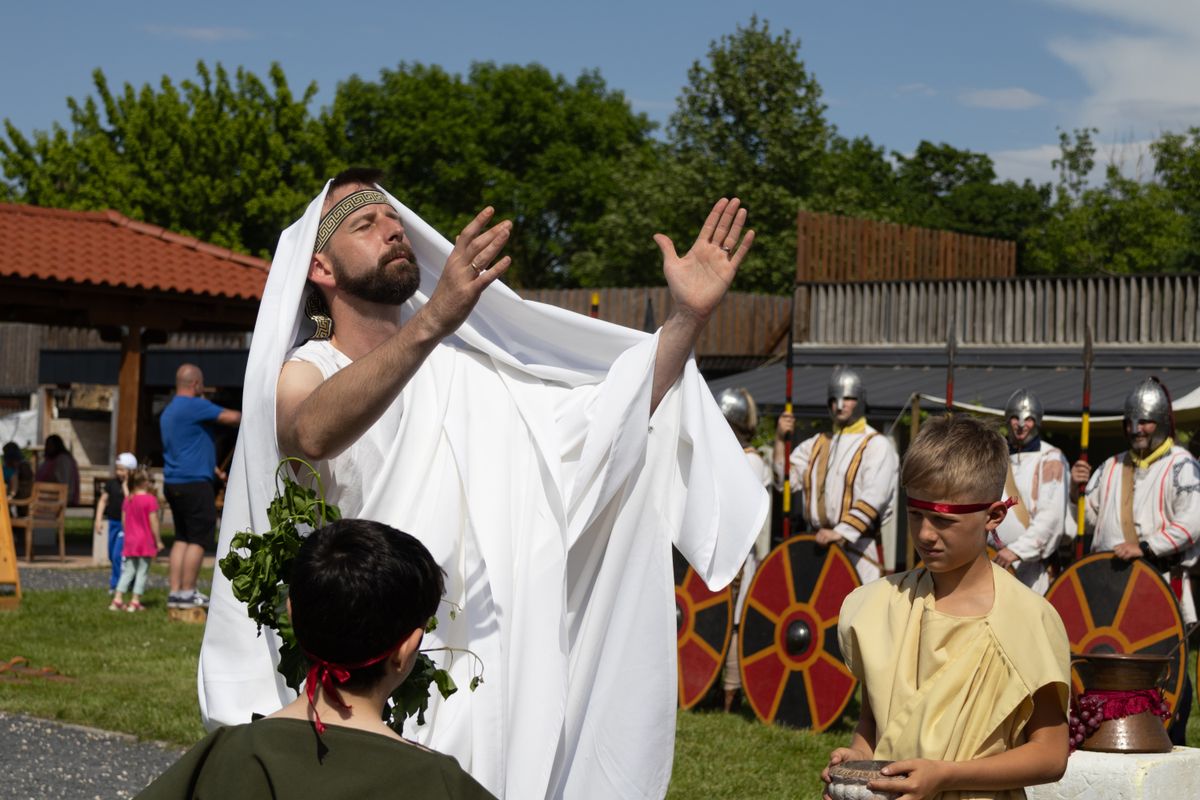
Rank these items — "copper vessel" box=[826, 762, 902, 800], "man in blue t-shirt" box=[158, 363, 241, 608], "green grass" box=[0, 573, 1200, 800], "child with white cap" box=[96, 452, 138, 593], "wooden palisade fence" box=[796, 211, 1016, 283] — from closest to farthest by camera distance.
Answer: "copper vessel" box=[826, 762, 902, 800], "green grass" box=[0, 573, 1200, 800], "man in blue t-shirt" box=[158, 363, 241, 608], "child with white cap" box=[96, 452, 138, 593], "wooden palisade fence" box=[796, 211, 1016, 283]

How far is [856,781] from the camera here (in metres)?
2.61

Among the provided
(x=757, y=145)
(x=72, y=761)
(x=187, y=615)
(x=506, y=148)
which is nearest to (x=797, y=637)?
(x=72, y=761)

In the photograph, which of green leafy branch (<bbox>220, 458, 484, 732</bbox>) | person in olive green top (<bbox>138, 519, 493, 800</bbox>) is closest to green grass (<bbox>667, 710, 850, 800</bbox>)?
green leafy branch (<bbox>220, 458, 484, 732</bbox>)

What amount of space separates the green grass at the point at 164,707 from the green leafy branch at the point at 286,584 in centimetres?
366

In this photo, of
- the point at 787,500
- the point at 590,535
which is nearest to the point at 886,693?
the point at 590,535

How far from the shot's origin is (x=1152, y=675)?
488 centimetres

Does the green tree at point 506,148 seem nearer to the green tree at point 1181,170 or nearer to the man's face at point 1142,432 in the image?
the green tree at point 1181,170

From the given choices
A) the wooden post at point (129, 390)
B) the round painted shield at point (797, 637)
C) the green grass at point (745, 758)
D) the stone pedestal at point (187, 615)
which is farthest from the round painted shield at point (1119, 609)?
the wooden post at point (129, 390)

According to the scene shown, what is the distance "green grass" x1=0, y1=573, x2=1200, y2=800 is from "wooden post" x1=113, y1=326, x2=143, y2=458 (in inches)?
189

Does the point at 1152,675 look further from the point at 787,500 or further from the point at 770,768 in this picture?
the point at 787,500

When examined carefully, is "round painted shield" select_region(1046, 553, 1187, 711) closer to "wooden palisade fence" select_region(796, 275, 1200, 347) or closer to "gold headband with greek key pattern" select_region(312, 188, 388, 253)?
"gold headband with greek key pattern" select_region(312, 188, 388, 253)

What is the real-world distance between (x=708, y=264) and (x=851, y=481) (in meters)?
5.46

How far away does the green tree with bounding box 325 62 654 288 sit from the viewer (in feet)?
164

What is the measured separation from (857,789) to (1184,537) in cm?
609
